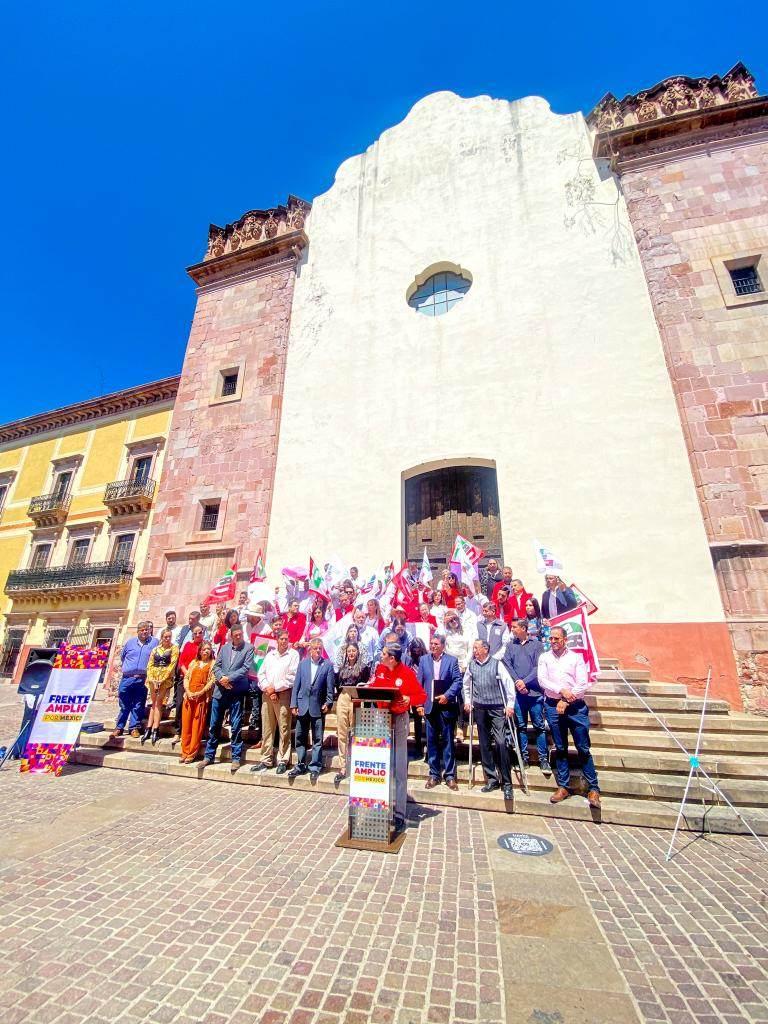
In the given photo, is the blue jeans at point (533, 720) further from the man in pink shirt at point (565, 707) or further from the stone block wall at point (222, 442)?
the stone block wall at point (222, 442)

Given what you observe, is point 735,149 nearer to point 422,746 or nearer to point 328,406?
point 328,406

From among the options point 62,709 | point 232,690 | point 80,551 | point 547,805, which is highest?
point 80,551

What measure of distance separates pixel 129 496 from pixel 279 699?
17.7 metres

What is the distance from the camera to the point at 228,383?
1526cm

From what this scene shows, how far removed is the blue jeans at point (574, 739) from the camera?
16.8ft

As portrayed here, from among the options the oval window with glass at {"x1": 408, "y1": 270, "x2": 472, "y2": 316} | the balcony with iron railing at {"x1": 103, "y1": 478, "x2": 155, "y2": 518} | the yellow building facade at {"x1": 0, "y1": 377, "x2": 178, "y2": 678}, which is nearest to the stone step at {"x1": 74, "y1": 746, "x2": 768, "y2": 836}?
the oval window with glass at {"x1": 408, "y1": 270, "x2": 472, "y2": 316}

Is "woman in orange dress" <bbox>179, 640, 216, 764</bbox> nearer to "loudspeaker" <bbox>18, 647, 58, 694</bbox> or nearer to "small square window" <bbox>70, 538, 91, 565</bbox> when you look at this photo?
"loudspeaker" <bbox>18, 647, 58, 694</bbox>

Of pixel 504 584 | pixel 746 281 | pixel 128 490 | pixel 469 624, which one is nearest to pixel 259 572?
pixel 504 584

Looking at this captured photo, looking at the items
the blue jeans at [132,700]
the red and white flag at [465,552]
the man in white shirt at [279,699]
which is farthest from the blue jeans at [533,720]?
the blue jeans at [132,700]

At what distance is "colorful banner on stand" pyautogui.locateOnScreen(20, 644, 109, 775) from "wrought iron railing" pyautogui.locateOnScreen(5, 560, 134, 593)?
45.5 feet

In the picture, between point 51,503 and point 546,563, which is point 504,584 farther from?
point 51,503

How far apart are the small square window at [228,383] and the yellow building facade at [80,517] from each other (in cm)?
769

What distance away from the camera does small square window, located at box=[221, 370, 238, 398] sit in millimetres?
15023

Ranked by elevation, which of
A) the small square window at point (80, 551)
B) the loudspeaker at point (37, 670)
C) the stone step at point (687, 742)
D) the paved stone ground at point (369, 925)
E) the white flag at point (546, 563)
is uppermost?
the small square window at point (80, 551)
